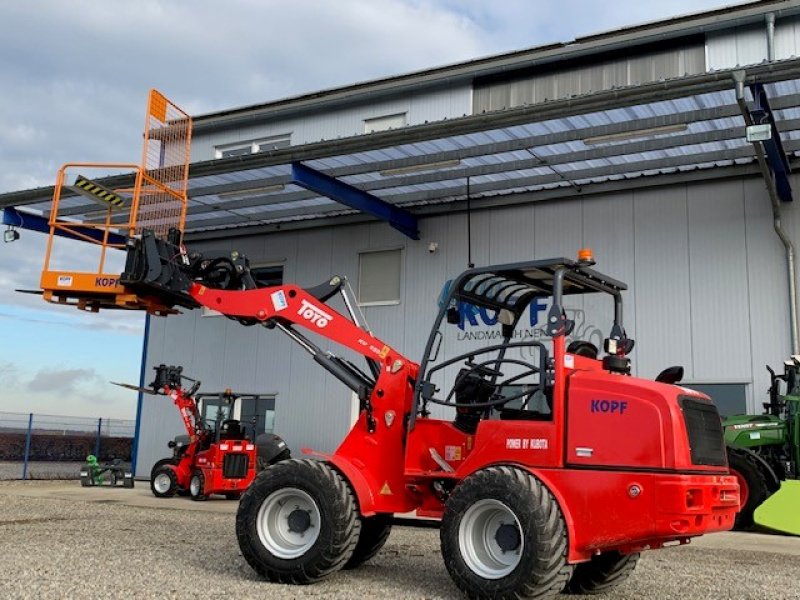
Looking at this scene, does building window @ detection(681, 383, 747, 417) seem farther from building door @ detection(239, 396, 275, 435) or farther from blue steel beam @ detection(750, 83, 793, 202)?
building door @ detection(239, 396, 275, 435)

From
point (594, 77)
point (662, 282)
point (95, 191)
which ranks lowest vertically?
point (95, 191)

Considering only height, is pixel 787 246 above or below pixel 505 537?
above

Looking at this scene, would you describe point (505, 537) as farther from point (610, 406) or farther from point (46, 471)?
point (46, 471)

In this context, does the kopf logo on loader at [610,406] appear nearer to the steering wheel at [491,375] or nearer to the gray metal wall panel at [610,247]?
Result: the steering wheel at [491,375]

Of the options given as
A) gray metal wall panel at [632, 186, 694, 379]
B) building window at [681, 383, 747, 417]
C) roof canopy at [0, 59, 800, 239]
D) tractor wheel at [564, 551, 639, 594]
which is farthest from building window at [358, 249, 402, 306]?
tractor wheel at [564, 551, 639, 594]

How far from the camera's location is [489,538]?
6.01 m

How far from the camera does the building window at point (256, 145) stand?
64.3 ft

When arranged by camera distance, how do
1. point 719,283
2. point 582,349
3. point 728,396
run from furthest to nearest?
point 719,283 < point 728,396 < point 582,349

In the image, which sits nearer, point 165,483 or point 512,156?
point 512,156

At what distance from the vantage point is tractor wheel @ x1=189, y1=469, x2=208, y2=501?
15289mm

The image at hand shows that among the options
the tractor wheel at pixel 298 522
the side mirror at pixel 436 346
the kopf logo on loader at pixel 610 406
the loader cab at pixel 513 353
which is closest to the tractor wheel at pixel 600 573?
the loader cab at pixel 513 353

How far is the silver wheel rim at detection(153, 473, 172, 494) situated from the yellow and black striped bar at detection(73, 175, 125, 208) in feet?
25.1

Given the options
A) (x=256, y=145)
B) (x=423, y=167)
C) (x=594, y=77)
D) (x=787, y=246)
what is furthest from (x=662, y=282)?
(x=256, y=145)

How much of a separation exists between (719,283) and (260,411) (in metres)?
10.2
